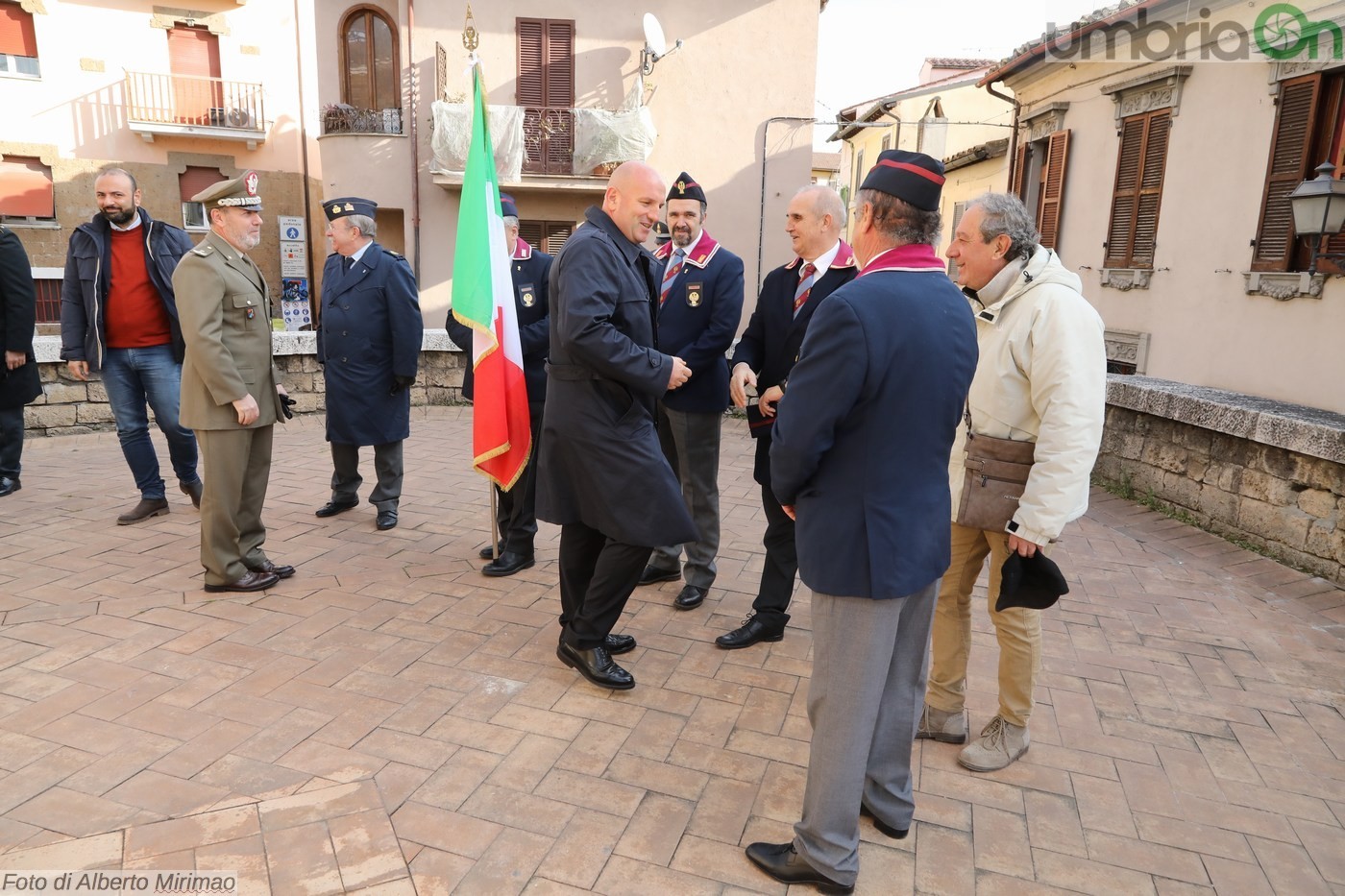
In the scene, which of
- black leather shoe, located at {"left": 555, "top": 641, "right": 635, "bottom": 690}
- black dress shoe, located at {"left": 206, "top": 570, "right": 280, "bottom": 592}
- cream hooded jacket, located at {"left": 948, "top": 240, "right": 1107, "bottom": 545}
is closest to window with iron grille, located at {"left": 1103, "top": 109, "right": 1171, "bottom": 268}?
cream hooded jacket, located at {"left": 948, "top": 240, "right": 1107, "bottom": 545}

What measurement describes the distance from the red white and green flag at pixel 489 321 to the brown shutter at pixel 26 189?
20074 mm

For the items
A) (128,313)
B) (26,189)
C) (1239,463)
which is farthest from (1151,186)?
(26,189)

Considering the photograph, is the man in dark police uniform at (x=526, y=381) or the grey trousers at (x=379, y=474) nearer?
the man in dark police uniform at (x=526, y=381)

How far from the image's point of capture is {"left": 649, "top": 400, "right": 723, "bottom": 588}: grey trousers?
4527 mm

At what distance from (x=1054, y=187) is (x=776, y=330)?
951 cm

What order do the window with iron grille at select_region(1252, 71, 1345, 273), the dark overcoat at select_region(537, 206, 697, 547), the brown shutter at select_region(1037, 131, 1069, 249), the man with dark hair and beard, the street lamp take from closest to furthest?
the dark overcoat at select_region(537, 206, 697, 547)
the man with dark hair and beard
the street lamp
the window with iron grille at select_region(1252, 71, 1345, 273)
the brown shutter at select_region(1037, 131, 1069, 249)

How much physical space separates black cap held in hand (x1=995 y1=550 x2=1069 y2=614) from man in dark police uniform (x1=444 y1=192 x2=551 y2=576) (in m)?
2.73

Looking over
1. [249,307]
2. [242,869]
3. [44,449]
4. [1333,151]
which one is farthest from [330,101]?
[242,869]

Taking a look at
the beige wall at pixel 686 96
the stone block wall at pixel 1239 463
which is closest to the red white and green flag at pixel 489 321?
the stone block wall at pixel 1239 463

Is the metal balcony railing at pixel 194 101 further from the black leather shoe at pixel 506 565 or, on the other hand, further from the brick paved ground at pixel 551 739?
the black leather shoe at pixel 506 565

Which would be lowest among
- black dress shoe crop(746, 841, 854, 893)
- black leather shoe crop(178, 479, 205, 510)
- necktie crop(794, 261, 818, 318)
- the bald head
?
black dress shoe crop(746, 841, 854, 893)

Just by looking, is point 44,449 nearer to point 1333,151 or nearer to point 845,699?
point 845,699

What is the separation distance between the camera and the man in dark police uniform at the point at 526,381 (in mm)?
4895

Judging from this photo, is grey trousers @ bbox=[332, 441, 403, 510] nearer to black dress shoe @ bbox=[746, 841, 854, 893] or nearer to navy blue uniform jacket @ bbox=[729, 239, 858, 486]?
navy blue uniform jacket @ bbox=[729, 239, 858, 486]
